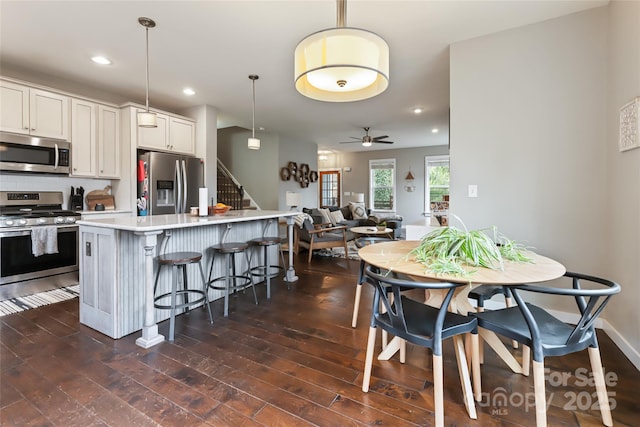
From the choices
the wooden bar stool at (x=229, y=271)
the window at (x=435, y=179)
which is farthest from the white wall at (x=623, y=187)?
the window at (x=435, y=179)

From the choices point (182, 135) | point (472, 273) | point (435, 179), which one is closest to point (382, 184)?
point (435, 179)

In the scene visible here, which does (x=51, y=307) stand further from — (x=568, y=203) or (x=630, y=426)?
(x=568, y=203)

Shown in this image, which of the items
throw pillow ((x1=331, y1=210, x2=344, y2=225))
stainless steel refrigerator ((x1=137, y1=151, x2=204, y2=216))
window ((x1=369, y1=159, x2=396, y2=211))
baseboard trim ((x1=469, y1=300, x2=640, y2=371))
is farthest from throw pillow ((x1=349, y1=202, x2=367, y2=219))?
baseboard trim ((x1=469, y1=300, x2=640, y2=371))

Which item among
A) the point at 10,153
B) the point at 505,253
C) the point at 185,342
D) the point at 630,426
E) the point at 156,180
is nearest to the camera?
the point at 630,426

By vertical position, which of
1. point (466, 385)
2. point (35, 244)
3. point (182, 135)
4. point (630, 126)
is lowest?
point (466, 385)

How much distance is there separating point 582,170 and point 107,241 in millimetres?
3916

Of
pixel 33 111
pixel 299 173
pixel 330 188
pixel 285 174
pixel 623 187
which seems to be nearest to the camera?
pixel 623 187

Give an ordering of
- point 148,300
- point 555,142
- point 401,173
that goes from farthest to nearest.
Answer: point 401,173, point 555,142, point 148,300

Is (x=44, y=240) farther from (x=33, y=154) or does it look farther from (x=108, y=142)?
(x=108, y=142)

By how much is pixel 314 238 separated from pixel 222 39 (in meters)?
3.34

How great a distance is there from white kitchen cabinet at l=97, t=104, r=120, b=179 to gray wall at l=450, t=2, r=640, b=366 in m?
4.34

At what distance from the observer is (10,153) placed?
11.1 ft

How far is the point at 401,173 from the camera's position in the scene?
9.68 meters

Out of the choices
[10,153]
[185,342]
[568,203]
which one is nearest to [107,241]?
[185,342]
